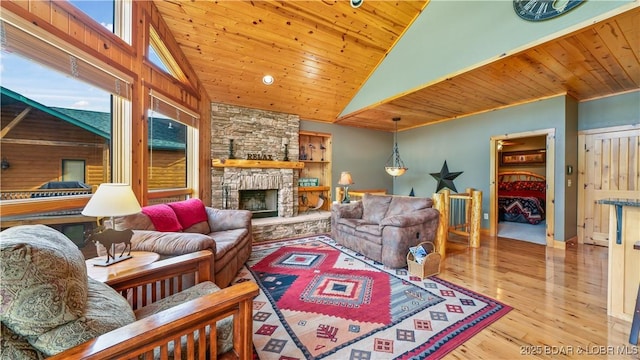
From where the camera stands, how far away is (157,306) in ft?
4.40

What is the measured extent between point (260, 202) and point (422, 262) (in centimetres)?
335

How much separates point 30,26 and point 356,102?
4.47 metres

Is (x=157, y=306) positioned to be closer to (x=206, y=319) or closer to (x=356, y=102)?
(x=206, y=319)

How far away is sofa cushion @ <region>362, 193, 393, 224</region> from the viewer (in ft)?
12.6

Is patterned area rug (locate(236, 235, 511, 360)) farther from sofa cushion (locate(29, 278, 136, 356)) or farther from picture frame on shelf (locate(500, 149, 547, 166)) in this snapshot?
picture frame on shelf (locate(500, 149, 547, 166))

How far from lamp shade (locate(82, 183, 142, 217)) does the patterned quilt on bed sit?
7094 mm

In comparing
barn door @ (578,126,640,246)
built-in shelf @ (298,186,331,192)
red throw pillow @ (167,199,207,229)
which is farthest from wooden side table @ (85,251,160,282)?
barn door @ (578,126,640,246)

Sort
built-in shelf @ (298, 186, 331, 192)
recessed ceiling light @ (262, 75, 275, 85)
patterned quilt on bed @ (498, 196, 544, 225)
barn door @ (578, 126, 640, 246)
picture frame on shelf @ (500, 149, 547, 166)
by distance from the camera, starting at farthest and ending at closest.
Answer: picture frame on shelf @ (500, 149, 547, 166) < built-in shelf @ (298, 186, 331, 192) < patterned quilt on bed @ (498, 196, 544, 225) < recessed ceiling light @ (262, 75, 275, 85) < barn door @ (578, 126, 640, 246)

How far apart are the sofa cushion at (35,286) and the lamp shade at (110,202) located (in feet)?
2.23

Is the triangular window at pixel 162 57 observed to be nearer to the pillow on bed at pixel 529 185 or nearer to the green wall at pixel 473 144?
the green wall at pixel 473 144

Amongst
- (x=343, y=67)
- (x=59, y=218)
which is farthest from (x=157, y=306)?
(x=343, y=67)

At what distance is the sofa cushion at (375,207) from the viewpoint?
384 cm

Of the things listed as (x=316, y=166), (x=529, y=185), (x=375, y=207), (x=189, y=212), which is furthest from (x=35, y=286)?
(x=529, y=185)

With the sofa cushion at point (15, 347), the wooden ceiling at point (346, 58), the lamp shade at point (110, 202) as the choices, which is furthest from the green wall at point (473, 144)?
the sofa cushion at point (15, 347)
